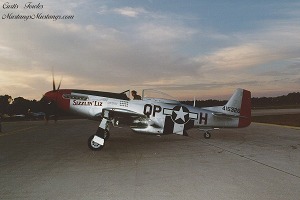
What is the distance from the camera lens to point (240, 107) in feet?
42.2

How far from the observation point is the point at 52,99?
10.6m

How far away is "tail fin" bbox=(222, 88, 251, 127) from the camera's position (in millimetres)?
12781

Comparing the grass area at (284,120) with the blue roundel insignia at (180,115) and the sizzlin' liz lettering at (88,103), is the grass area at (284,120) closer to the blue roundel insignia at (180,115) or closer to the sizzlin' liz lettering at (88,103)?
the blue roundel insignia at (180,115)

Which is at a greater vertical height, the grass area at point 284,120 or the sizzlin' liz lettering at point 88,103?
the sizzlin' liz lettering at point 88,103

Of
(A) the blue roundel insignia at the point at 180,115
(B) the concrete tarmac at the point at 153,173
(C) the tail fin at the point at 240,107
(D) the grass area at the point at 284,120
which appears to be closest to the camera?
(B) the concrete tarmac at the point at 153,173

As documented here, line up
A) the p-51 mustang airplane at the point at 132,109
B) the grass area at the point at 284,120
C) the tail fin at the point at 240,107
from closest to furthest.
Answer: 1. the p-51 mustang airplane at the point at 132,109
2. the tail fin at the point at 240,107
3. the grass area at the point at 284,120

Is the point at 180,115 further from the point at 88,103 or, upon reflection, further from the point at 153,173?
the point at 153,173

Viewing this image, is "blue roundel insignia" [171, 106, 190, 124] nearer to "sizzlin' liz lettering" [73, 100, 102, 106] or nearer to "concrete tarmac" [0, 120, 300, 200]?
"concrete tarmac" [0, 120, 300, 200]

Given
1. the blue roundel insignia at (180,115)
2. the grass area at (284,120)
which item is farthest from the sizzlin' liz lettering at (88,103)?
the grass area at (284,120)

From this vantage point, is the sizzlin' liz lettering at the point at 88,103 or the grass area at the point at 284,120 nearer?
the sizzlin' liz lettering at the point at 88,103

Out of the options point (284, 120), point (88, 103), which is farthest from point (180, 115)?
point (284, 120)

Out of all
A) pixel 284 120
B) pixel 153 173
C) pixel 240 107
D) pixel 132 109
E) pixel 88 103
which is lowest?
pixel 153 173

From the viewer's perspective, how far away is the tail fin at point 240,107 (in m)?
12.8

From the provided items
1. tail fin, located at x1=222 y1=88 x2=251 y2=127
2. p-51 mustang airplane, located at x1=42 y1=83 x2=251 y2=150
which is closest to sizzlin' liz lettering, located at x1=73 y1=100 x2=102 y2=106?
p-51 mustang airplane, located at x1=42 y1=83 x2=251 y2=150
